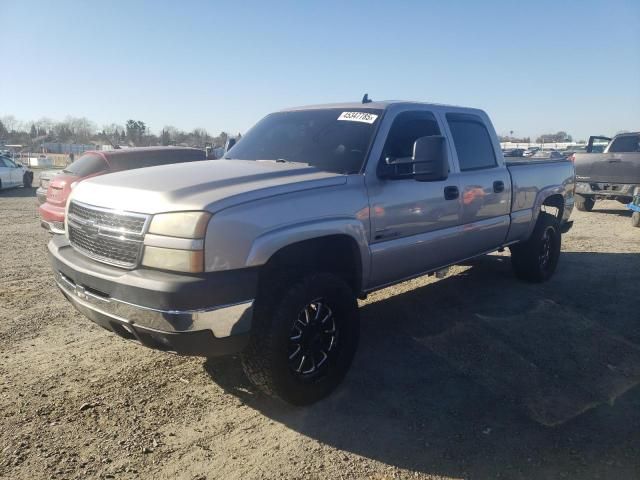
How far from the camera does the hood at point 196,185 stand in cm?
282

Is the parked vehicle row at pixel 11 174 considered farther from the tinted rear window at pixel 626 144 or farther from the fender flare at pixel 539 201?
the tinted rear window at pixel 626 144

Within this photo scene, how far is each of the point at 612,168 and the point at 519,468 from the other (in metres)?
11.1

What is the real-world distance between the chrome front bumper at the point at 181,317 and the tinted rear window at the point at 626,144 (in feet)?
41.8

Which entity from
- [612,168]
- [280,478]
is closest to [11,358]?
[280,478]

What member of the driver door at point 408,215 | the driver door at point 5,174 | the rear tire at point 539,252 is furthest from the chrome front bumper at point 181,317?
the driver door at point 5,174

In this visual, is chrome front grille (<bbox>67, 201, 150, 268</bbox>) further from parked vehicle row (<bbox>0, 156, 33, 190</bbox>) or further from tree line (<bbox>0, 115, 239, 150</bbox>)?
tree line (<bbox>0, 115, 239, 150</bbox>)

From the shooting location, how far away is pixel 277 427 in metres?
3.10

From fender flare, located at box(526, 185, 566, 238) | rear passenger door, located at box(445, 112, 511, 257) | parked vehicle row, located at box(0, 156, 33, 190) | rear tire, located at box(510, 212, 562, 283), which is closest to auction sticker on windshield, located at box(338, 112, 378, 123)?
rear passenger door, located at box(445, 112, 511, 257)

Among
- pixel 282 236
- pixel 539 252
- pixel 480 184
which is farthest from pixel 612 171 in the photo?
pixel 282 236

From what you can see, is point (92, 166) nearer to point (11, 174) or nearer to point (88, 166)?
point (88, 166)

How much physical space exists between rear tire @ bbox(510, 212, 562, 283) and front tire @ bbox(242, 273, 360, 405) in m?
3.44

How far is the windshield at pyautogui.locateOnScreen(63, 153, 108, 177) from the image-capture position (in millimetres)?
8531

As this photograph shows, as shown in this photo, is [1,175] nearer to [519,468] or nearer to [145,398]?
[145,398]

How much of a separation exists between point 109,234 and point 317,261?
137 centimetres
